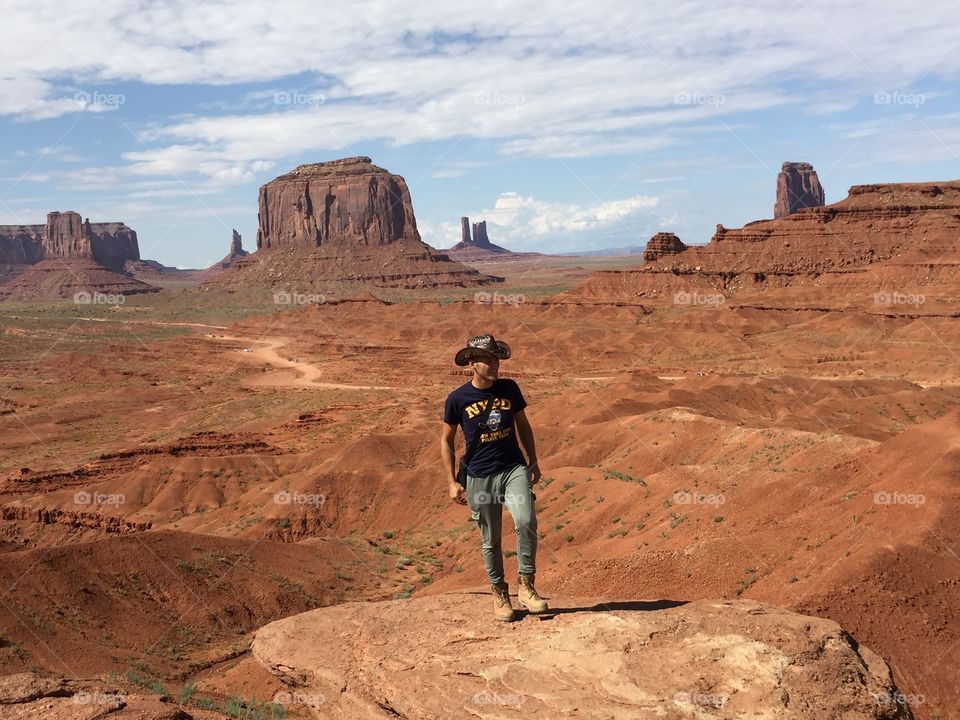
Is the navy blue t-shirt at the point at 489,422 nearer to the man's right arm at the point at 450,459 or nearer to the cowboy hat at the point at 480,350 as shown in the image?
the man's right arm at the point at 450,459

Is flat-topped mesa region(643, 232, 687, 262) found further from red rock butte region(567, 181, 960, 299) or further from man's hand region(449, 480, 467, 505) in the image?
man's hand region(449, 480, 467, 505)

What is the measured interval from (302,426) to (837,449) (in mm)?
31841

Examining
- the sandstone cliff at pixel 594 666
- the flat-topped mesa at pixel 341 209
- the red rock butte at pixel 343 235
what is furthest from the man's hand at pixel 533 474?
the flat-topped mesa at pixel 341 209

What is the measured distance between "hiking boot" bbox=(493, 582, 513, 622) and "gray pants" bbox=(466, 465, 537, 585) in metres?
0.08

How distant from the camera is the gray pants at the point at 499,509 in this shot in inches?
294

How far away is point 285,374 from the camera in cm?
6894

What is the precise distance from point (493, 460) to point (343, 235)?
172903mm

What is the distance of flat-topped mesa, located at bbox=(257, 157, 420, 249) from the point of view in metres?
175

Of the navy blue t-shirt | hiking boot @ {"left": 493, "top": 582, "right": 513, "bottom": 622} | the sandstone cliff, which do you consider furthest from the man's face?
the sandstone cliff

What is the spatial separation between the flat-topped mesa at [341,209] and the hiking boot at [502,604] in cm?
17139

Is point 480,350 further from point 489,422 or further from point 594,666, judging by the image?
point 594,666

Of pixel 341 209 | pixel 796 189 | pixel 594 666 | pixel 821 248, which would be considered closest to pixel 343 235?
pixel 341 209

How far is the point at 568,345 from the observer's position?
244 ft

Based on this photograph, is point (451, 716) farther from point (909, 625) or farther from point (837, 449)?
point (837, 449)
